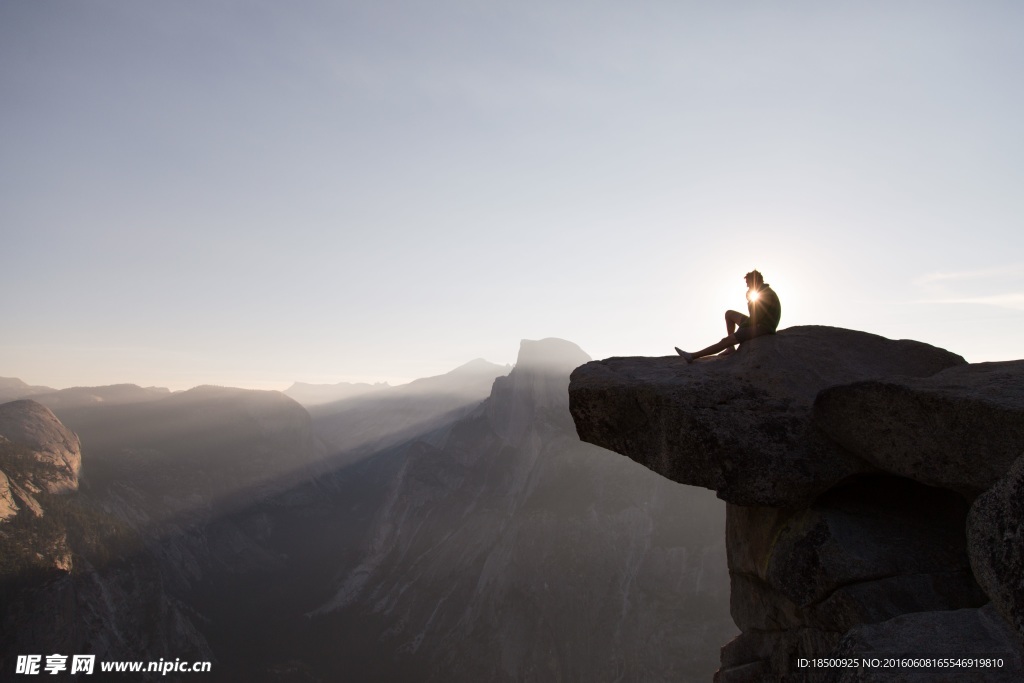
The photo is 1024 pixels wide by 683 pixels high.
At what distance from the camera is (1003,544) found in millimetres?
4766

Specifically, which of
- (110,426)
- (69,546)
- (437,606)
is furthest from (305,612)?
(110,426)

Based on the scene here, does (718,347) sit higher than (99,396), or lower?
higher

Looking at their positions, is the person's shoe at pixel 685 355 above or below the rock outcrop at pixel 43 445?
above

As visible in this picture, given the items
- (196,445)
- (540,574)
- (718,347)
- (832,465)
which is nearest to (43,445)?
(196,445)

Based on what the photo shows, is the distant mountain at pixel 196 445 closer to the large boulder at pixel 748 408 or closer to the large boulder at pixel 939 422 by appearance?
the large boulder at pixel 748 408

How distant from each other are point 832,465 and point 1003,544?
5527mm

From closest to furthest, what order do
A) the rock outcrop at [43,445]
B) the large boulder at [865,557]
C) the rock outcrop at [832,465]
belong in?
the rock outcrop at [832,465]
the large boulder at [865,557]
the rock outcrop at [43,445]

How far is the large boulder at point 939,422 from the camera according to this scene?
7816 millimetres

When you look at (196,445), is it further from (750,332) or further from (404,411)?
(750,332)

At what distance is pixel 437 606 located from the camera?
63.2m

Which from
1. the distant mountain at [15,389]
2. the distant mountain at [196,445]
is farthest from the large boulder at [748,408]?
the distant mountain at [15,389]

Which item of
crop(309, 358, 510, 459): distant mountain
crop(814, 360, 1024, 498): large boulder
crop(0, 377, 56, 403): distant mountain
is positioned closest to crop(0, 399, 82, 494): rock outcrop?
crop(309, 358, 510, 459): distant mountain

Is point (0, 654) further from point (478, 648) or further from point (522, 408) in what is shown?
point (522, 408)

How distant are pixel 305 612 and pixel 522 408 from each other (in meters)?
42.1
